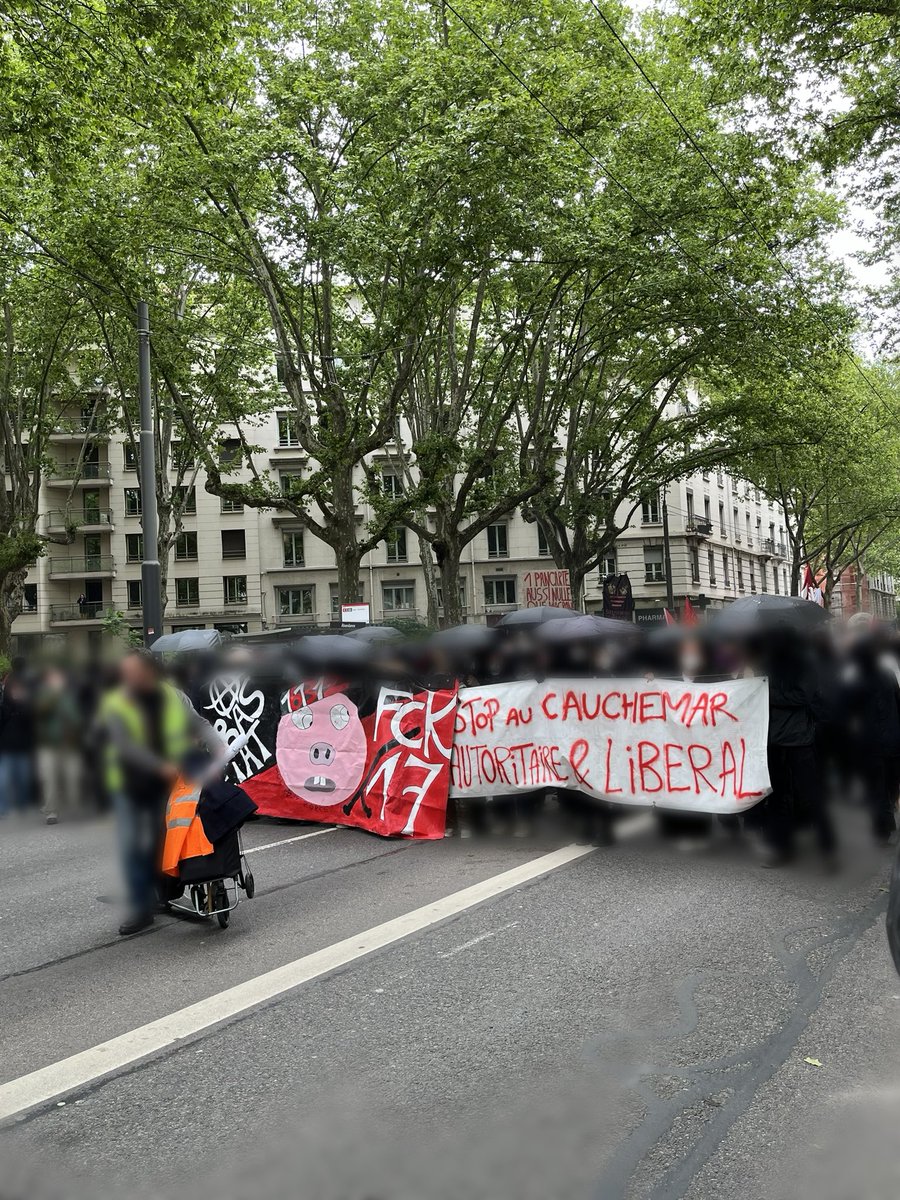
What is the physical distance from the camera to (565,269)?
2048 cm

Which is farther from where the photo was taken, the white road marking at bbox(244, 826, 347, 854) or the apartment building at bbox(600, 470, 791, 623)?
the apartment building at bbox(600, 470, 791, 623)

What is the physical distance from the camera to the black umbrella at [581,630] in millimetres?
9023

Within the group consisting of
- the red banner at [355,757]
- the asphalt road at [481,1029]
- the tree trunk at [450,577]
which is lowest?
the asphalt road at [481,1029]

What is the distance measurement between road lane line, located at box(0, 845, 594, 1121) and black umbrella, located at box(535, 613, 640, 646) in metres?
2.36

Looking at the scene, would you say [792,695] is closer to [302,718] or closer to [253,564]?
[302,718]

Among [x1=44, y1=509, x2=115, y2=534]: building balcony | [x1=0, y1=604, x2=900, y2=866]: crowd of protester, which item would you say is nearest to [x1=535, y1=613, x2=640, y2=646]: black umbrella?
[x1=0, y1=604, x2=900, y2=866]: crowd of protester

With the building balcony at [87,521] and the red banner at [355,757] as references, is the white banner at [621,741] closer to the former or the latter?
the red banner at [355,757]

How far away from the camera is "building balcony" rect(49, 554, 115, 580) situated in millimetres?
56031

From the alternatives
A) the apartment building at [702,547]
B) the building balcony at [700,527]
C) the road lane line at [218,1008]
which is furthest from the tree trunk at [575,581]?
the building balcony at [700,527]

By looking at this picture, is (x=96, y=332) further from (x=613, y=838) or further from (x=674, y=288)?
(x=613, y=838)

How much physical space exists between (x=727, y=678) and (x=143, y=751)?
4.48 metres

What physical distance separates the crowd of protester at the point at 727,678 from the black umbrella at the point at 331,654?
128mm

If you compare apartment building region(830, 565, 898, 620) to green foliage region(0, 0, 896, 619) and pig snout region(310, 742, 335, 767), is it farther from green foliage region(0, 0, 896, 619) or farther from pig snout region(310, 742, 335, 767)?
pig snout region(310, 742, 335, 767)

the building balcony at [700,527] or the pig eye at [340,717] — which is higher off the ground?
the building balcony at [700,527]
